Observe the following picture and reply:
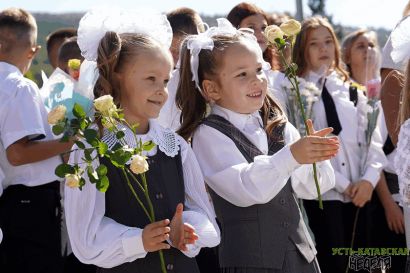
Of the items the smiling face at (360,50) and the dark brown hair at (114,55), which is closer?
the dark brown hair at (114,55)

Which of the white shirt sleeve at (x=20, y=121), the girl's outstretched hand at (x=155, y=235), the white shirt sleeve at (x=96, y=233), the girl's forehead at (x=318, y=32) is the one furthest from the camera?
the girl's forehead at (x=318, y=32)

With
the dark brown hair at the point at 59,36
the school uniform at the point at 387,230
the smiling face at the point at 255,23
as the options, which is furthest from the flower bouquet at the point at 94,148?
the dark brown hair at the point at 59,36

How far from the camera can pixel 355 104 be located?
6.04m

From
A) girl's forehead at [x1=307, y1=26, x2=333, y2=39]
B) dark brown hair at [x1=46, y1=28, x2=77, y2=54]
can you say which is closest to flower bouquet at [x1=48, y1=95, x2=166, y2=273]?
girl's forehead at [x1=307, y1=26, x2=333, y2=39]

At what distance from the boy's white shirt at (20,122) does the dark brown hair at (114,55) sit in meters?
1.45

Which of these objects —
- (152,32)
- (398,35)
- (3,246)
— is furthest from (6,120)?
(398,35)

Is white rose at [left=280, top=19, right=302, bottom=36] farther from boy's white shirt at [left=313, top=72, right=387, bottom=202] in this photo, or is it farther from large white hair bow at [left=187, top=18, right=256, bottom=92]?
boy's white shirt at [left=313, top=72, right=387, bottom=202]

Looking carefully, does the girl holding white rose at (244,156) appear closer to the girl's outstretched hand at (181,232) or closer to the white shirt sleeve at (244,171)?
the white shirt sleeve at (244,171)

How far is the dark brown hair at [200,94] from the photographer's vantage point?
3873mm

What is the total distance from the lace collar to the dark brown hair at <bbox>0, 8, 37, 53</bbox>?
1954 millimetres

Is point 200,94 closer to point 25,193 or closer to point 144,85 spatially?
point 144,85

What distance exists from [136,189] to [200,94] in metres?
0.86

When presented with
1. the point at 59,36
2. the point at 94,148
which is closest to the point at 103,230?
the point at 94,148

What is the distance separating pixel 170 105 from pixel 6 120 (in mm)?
963
